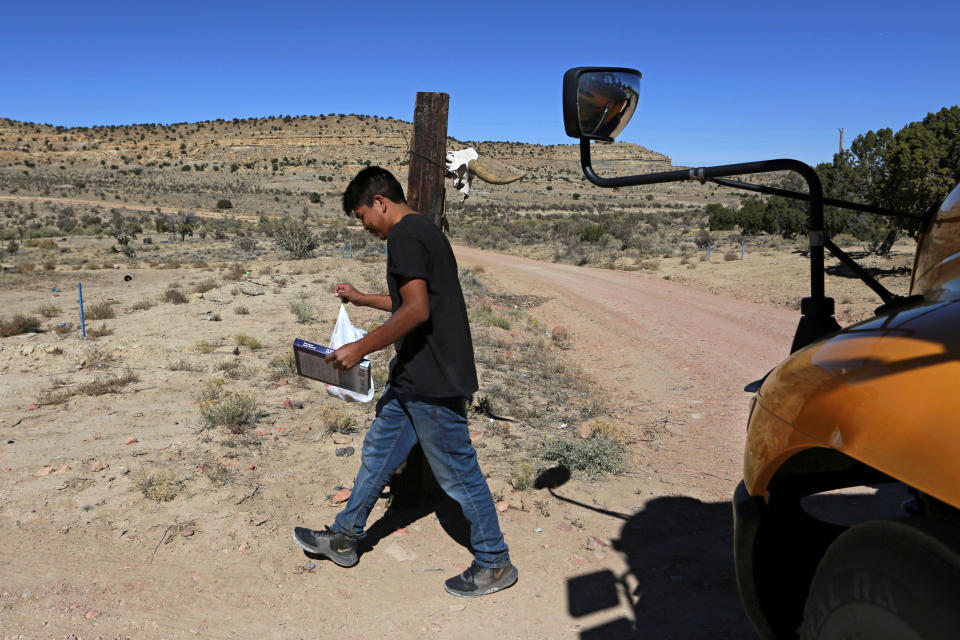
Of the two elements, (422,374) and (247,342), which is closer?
(422,374)

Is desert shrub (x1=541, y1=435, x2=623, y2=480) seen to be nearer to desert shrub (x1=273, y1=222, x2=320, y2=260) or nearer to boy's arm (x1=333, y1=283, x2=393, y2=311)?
boy's arm (x1=333, y1=283, x2=393, y2=311)

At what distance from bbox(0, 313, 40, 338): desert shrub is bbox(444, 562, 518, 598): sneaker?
9158 millimetres

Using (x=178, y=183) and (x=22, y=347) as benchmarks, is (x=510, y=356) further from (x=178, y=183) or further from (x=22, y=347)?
(x=178, y=183)

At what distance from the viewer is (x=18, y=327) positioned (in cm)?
984

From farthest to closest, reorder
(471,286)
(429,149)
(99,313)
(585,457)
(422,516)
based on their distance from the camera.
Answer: (471,286), (99,313), (585,457), (422,516), (429,149)

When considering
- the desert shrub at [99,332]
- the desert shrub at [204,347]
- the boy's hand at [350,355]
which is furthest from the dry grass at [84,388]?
the boy's hand at [350,355]

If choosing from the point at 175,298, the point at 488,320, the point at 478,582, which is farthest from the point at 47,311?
the point at 478,582

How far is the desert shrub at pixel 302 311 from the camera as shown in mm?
10242

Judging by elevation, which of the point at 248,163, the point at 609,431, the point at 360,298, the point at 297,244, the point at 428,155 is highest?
the point at 248,163

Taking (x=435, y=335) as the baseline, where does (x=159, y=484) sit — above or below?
below

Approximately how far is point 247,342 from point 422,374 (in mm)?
6169

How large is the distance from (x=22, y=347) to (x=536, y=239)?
25.3 meters

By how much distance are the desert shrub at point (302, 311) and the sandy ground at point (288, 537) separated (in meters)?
3.09

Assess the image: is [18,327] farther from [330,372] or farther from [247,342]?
[330,372]
